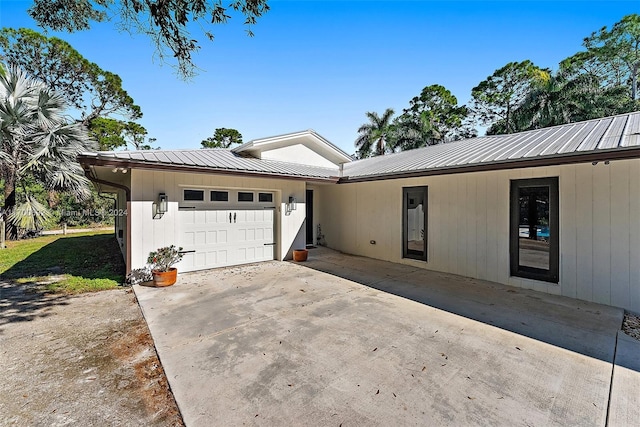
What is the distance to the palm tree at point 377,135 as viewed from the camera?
23250 mm

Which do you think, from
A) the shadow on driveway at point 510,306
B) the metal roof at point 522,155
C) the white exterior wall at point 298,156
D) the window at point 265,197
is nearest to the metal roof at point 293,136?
the white exterior wall at point 298,156

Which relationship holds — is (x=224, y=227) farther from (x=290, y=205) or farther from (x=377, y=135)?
(x=377, y=135)

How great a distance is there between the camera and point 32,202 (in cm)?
984

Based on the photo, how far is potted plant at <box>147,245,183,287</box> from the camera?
5.72 metres

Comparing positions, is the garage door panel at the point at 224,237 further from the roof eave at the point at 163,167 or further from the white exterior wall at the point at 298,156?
the white exterior wall at the point at 298,156

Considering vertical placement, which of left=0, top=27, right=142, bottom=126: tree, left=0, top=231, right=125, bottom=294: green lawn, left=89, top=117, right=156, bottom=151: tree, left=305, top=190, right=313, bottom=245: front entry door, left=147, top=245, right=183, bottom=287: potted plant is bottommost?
left=0, top=231, right=125, bottom=294: green lawn

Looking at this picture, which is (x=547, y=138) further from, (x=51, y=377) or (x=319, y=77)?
(x=51, y=377)

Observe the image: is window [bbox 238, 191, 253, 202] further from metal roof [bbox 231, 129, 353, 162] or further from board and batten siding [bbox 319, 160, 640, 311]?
board and batten siding [bbox 319, 160, 640, 311]

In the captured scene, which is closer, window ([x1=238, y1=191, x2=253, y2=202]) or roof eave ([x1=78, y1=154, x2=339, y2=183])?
roof eave ([x1=78, y1=154, x2=339, y2=183])

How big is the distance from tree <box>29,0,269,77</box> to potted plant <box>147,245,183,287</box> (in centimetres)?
366

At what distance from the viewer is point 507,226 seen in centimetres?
598

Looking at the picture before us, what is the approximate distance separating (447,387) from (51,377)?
379 centimetres

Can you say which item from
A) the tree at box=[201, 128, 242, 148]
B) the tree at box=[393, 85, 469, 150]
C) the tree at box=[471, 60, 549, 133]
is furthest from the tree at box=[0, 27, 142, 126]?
the tree at box=[471, 60, 549, 133]

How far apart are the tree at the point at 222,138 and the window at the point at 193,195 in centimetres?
2546
